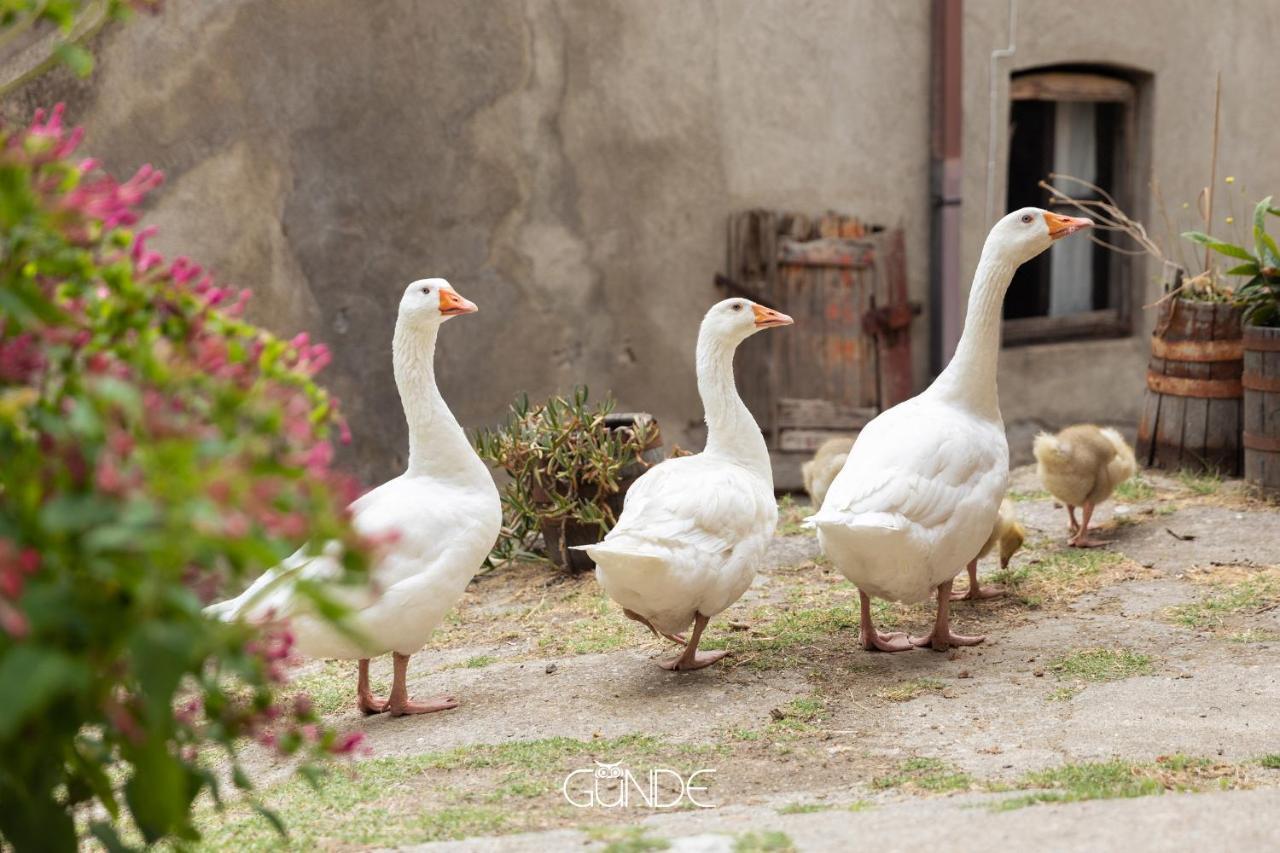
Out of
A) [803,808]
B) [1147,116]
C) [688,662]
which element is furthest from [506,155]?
[803,808]

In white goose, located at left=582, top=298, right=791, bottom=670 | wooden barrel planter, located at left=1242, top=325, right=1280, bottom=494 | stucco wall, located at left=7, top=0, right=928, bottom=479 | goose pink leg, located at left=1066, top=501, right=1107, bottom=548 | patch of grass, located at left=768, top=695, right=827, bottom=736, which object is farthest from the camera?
stucco wall, located at left=7, top=0, right=928, bottom=479

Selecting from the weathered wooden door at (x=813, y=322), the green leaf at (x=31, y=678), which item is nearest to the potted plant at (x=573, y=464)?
the weathered wooden door at (x=813, y=322)

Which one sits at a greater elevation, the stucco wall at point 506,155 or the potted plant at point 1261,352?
the stucco wall at point 506,155

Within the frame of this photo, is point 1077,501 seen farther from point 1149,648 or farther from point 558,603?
point 558,603

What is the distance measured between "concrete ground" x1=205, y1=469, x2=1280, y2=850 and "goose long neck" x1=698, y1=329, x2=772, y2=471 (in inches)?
31.9

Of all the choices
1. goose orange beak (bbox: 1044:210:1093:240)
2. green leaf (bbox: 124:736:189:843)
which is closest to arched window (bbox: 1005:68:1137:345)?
goose orange beak (bbox: 1044:210:1093:240)

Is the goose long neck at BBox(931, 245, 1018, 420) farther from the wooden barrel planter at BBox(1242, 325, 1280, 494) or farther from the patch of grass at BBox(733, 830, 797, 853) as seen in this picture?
the patch of grass at BBox(733, 830, 797, 853)

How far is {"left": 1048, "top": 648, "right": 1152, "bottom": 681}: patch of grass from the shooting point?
5.39 meters

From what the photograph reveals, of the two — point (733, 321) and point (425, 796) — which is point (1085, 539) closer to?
point (733, 321)

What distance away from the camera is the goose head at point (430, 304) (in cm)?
559

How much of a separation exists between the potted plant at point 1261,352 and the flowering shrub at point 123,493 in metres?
6.69

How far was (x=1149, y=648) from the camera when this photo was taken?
576 cm

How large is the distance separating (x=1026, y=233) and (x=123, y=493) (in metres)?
4.94

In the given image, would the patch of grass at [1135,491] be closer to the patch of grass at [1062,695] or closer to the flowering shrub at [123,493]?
the patch of grass at [1062,695]
